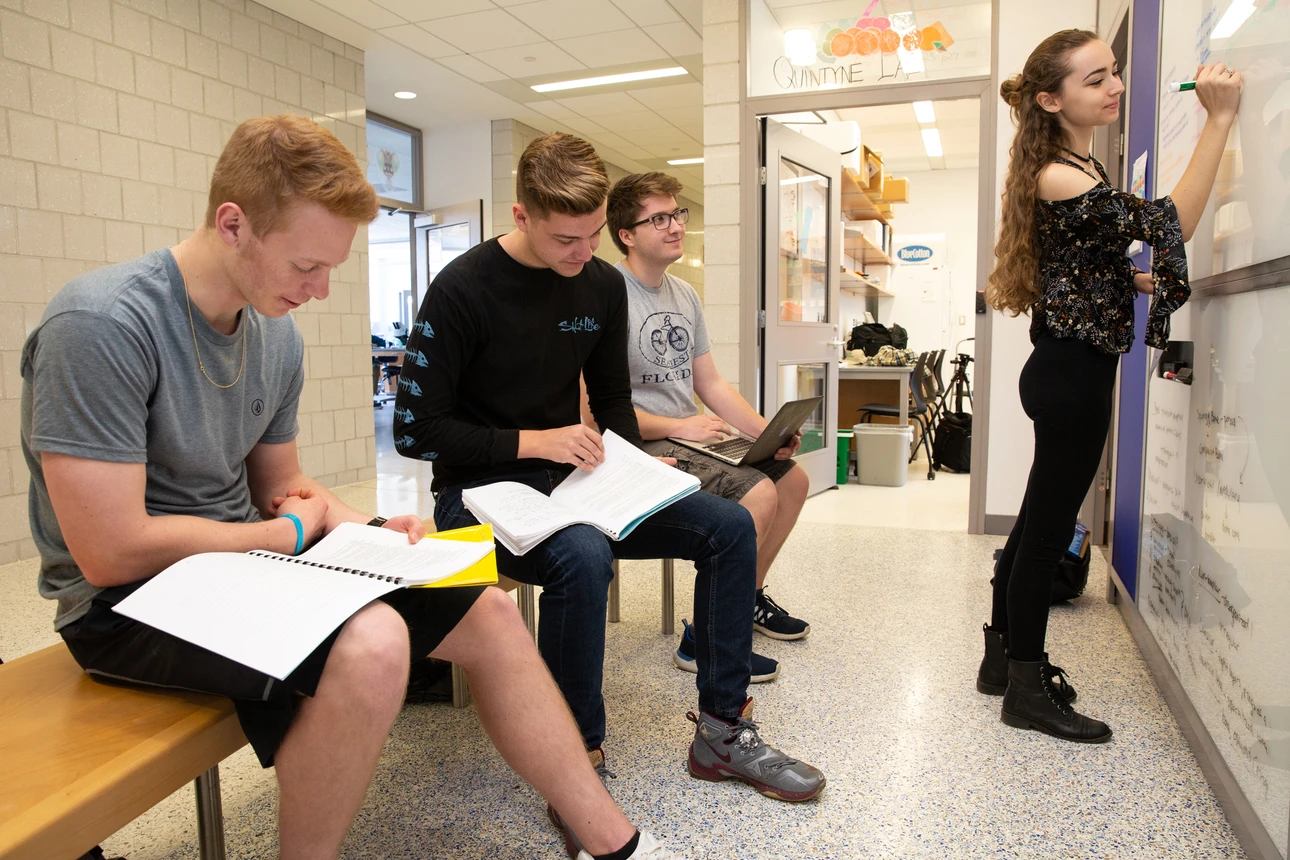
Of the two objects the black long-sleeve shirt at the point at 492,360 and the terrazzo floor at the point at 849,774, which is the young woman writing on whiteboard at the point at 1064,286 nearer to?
the terrazzo floor at the point at 849,774

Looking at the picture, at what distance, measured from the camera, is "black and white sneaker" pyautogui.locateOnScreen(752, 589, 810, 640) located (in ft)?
7.57

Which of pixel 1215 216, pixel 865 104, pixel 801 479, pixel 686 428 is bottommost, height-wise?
pixel 801 479

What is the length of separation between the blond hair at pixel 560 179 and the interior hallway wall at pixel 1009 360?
2498 mm

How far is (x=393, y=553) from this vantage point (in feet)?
3.66

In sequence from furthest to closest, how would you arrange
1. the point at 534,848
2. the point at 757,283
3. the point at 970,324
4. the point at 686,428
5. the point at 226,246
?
the point at 970,324, the point at 757,283, the point at 686,428, the point at 534,848, the point at 226,246

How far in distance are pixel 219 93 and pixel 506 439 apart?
3.63 metres

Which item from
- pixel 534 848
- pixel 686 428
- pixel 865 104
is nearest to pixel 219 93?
pixel 865 104

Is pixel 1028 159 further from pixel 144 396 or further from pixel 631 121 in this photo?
pixel 631 121

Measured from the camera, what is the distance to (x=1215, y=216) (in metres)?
1.55

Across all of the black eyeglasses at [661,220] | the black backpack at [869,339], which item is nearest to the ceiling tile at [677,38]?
the black backpack at [869,339]

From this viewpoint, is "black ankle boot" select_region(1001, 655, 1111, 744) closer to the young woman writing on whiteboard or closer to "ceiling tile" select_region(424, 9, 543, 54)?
the young woman writing on whiteboard

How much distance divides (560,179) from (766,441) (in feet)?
2.52

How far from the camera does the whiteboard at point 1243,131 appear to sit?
4.02 feet

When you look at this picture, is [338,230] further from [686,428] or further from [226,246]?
[686,428]
